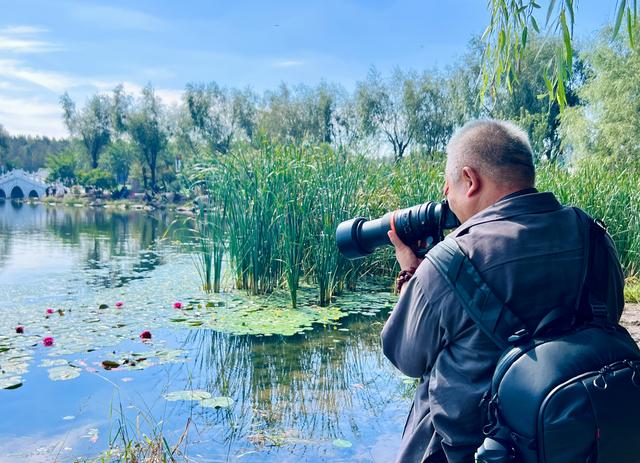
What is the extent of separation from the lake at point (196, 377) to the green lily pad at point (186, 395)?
0.01m

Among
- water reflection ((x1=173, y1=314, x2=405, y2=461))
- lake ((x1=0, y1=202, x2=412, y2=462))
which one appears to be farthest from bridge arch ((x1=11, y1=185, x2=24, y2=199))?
water reflection ((x1=173, y1=314, x2=405, y2=461))

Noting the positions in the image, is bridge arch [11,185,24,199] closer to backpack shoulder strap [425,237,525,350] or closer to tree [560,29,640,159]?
tree [560,29,640,159]

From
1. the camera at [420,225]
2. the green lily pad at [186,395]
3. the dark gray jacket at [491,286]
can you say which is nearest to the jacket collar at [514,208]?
the dark gray jacket at [491,286]

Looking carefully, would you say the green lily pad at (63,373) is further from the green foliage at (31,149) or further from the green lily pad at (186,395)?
the green foliage at (31,149)

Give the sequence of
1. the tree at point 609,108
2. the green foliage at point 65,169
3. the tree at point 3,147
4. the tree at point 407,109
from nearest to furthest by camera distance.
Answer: the tree at point 609,108, the tree at point 407,109, the green foliage at point 65,169, the tree at point 3,147

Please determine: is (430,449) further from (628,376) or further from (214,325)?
(214,325)

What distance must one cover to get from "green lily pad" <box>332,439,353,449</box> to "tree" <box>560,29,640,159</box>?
45.9ft

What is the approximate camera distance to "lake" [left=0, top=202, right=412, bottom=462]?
3311 mm

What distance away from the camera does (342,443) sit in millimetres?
3271

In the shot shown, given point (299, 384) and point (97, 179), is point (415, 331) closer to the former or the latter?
point (299, 384)

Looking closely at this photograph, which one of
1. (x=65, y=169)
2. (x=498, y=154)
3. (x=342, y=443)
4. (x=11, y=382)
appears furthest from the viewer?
(x=65, y=169)

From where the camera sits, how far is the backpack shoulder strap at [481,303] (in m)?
1.23

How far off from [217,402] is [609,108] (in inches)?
580

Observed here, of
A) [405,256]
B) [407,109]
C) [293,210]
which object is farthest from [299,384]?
[407,109]
